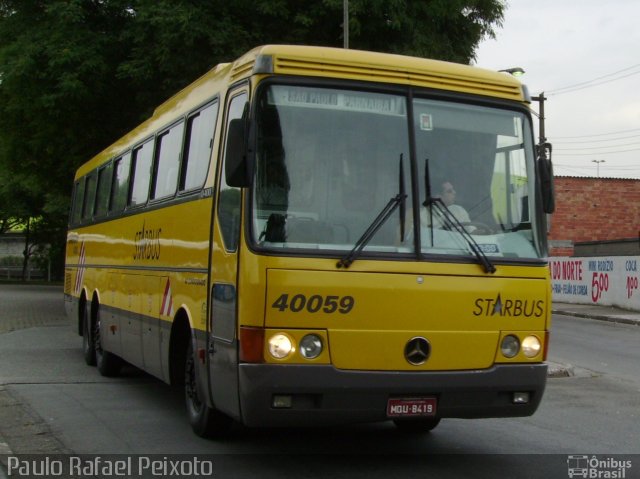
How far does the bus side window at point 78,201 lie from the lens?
54.0 feet

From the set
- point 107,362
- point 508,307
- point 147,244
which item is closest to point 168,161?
point 147,244

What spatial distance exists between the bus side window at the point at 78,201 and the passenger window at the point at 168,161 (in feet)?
19.8

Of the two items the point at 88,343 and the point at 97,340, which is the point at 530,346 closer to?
the point at 97,340

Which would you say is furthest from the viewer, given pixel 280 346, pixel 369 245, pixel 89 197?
pixel 89 197

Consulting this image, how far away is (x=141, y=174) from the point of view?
37.7 feet

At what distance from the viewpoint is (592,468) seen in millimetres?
7465

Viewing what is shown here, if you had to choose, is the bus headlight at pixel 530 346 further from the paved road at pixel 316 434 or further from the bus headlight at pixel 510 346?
the paved road at pixel 316 434

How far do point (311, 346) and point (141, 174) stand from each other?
522 cm

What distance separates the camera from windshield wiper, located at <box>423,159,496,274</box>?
723cm

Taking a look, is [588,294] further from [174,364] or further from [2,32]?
[174,364]

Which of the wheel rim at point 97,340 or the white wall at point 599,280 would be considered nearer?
the wheel rim at point 97,340

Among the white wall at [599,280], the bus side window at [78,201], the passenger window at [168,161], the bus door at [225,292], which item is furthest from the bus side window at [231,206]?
the white wall at [599,280]

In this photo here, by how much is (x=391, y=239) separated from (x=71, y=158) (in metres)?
20.8

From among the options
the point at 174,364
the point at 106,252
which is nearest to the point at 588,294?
the point at 106,252
